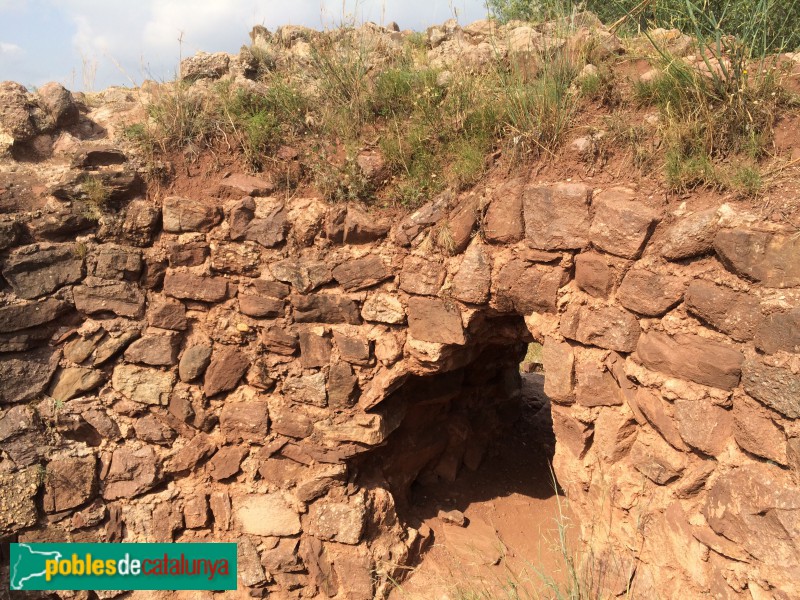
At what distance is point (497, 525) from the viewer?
461 cm

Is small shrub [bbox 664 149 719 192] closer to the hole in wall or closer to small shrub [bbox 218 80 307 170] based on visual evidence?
the hole in wall

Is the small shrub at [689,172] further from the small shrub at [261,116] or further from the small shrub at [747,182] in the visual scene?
the small shrub at [261,116]

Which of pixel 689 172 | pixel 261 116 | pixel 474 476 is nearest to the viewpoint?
pixel 689 172

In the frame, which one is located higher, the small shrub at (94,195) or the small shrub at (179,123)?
the small shrub at (179,123)

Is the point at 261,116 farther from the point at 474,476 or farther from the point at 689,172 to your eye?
the point at 474,476

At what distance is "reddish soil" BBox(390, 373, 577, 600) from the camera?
3975 mm

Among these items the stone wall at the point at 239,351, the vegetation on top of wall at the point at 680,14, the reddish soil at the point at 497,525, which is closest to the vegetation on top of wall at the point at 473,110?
the vegetation on top of wall at the point at 680,14

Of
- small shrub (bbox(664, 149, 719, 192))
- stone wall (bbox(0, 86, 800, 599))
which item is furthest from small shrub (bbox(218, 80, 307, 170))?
small shrub (bbox(664, 149, 719, 192))

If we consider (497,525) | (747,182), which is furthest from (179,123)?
(497,525)

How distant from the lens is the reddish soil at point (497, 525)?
3.97m

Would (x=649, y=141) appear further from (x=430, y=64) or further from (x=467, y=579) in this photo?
(x=467, y=579)

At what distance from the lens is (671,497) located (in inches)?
112

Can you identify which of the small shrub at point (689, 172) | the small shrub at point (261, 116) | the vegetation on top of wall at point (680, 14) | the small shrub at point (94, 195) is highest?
the vegetation on top of wall at point (680, 14)

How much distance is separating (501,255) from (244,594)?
8.80 ft
